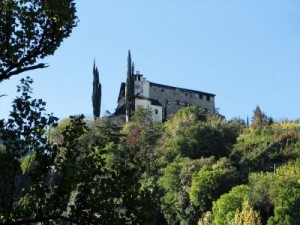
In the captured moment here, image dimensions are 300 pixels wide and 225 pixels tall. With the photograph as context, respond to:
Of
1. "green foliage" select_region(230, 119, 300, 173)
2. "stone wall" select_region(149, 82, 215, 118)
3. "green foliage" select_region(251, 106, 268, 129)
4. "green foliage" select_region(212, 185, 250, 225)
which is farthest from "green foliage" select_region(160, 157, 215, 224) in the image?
"stone wall" select_region(149, 82, 215, 118)

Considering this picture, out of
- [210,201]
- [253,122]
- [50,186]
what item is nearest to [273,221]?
[210,201]

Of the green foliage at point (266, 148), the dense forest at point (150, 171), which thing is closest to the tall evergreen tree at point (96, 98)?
the dense forest at point (150, 171)

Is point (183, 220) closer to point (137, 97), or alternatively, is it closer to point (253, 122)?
point (253, 122)

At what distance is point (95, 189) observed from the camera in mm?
9133

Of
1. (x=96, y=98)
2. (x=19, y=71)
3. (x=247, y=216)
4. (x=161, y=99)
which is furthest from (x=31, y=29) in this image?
(x=161, y=99)

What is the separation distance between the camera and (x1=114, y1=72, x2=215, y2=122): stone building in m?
83.4

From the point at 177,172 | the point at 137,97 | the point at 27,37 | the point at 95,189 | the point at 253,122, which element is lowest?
the point at 95,189

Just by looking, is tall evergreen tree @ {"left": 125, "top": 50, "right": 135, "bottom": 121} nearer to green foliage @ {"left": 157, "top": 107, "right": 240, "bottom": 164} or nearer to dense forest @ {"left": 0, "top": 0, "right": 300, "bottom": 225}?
dense forest @ {"left": 0, "top": 0, "right": 300, "bottom": 225}

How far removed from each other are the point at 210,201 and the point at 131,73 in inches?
1345

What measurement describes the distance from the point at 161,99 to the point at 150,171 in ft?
96.7

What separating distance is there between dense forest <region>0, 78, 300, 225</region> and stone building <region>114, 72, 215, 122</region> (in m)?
8.97

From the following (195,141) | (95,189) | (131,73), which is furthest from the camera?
(131,73)

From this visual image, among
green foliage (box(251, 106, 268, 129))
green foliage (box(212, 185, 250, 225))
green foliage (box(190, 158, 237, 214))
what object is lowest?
green foliage (box(212, 185, 250, 225))

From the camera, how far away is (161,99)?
8650cm
